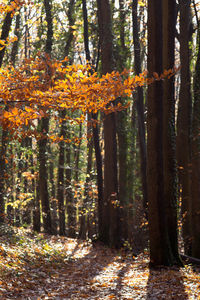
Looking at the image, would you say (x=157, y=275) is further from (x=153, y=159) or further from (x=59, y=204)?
(x=59, y=204)

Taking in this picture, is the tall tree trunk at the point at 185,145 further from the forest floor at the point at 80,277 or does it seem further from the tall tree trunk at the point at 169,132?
the tall tree trunk at the point at 169,132

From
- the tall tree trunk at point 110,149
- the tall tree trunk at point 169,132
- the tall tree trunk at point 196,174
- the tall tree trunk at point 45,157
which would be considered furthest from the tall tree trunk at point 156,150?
the tall tree trunk at point 45,157

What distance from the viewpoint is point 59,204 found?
21.4 meters

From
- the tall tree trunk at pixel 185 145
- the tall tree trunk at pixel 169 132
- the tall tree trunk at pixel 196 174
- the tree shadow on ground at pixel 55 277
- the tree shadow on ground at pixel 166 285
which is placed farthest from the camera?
the tall tree trunk at pixel 185 145

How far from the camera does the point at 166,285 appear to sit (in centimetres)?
762

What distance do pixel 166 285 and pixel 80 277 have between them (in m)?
2.43

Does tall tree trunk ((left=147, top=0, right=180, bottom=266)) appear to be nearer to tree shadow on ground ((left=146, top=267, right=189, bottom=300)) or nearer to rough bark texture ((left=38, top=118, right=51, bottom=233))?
tree shadow on ground ((left=146, top=267, right=189, bottom=300))

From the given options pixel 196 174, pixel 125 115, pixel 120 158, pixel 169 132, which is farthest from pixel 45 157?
pixel 169 132

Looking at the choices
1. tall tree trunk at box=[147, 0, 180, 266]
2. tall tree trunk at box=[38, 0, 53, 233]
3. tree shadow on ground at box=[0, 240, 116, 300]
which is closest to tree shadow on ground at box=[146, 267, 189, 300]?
tall tree trunk at box=[147, 0, 180, 266]

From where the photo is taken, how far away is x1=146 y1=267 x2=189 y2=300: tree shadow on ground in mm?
6923

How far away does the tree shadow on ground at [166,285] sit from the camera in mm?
6923

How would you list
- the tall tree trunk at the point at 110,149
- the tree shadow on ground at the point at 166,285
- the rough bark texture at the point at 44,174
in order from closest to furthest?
the tree shadow on ground at the point at 166,285 < the tall tree trunk at the point at 110,149 < the rough bark texture at the point at 44,174

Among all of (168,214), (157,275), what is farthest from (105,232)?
(157,275)

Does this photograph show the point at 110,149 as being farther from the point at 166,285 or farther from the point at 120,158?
the point at 166,285
